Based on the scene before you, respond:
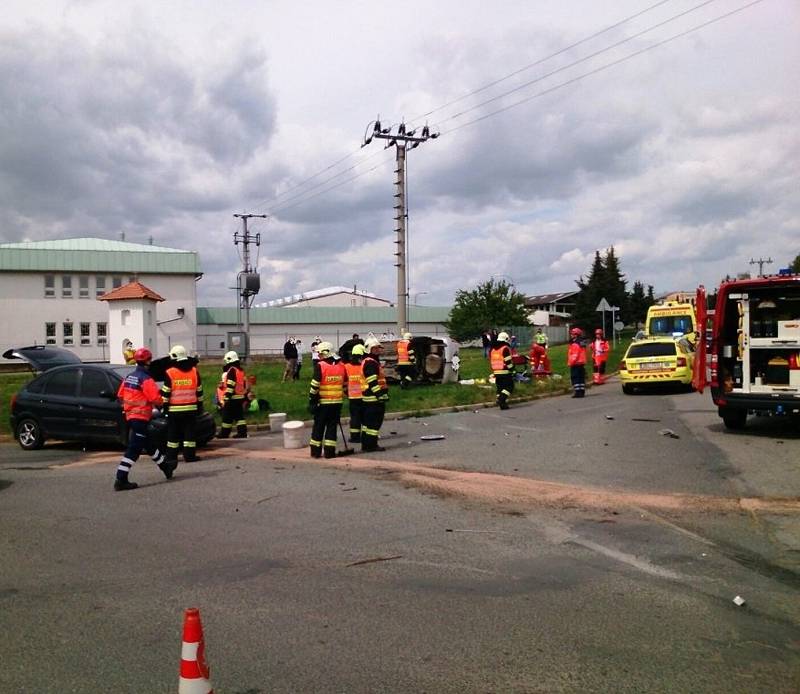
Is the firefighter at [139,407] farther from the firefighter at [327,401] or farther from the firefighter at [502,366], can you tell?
the firefighter at [502,366]

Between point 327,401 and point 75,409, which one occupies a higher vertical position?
point 327,401

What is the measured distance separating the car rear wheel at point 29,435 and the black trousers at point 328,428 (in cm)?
538

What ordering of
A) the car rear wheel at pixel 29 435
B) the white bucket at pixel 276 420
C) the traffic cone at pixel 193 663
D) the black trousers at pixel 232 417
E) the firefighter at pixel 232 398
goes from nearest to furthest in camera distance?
1. the traffic cone at pixel 193 663
2. the car rear wheel at pixel 29 435
3. the firefighter at pixel 232 398
4. the black trousers at pixel 232 417
5. the white bucket at pixel 276 420

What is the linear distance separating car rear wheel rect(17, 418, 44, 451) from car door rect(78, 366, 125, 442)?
1.10 metres

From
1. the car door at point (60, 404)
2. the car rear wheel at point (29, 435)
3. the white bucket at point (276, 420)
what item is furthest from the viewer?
the white bucket at point (276, 420)

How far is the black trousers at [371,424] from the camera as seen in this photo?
1257 cm

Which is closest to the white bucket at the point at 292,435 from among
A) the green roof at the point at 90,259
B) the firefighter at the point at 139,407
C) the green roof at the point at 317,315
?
the firefighter at the point at 139,407

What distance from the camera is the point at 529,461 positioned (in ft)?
36.6

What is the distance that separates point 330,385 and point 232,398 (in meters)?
3.65

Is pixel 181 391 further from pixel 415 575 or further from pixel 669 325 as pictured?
pixel 669 325

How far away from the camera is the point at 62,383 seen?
13609 mm

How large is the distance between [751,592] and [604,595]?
107cm

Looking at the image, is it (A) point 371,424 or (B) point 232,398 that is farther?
(B) point 232,398

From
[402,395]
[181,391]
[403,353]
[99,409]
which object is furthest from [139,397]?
[403,353]
